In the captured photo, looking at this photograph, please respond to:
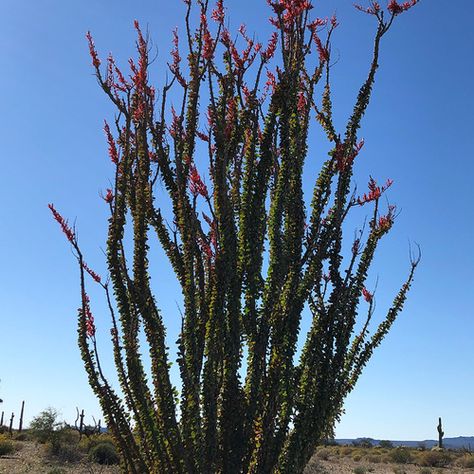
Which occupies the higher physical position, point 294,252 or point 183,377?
point 294,252

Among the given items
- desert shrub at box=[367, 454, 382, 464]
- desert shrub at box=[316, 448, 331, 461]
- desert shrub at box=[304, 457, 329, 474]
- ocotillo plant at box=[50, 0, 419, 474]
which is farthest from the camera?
desert shrub at box=[316, 448, 331, 461]

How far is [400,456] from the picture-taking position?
1351 inches

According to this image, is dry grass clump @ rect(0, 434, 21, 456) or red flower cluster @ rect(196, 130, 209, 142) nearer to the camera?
red flower cluster @ rect(196, 130, 209, 142)

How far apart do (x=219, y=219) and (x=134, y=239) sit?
0.73 m

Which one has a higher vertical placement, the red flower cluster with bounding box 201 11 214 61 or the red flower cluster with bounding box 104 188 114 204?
the red flower cluster with bounding box 201 11 214 61

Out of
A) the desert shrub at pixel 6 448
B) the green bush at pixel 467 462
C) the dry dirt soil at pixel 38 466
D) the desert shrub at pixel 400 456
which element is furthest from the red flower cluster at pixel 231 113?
the desert shrub at pixel 400 456

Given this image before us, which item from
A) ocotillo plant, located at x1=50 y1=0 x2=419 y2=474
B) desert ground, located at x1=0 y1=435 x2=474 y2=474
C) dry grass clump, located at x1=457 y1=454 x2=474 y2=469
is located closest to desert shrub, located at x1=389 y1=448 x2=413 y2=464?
desert ground, located at x1=0 y1=435 x2=474 y2=474

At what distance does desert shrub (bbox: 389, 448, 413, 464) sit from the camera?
34.1 meters

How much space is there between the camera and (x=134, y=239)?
16.4 ft

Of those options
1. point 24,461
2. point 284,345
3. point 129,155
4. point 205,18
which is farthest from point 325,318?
point 24,461

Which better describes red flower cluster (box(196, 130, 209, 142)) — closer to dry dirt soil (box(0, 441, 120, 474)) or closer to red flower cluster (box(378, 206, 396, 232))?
red flower cluster (box(378, 206, 396, 232))

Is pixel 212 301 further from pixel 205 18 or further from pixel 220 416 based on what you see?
pixel 205 18

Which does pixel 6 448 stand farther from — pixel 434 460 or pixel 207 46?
pixel 207 46

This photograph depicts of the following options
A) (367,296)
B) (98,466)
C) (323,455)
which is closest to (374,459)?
(323,455)
